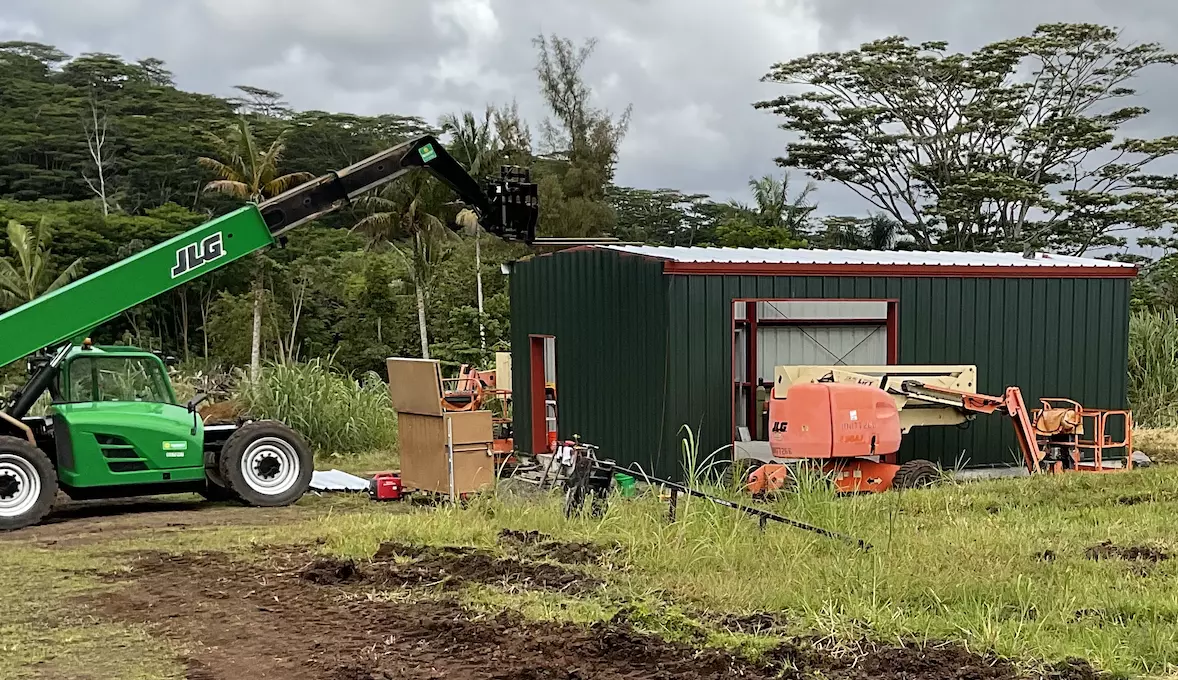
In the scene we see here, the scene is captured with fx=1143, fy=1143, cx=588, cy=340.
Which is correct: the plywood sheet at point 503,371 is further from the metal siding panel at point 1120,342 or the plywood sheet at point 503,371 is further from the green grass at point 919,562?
the metal siding panel at point 1120,342

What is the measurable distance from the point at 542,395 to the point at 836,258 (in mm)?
4334

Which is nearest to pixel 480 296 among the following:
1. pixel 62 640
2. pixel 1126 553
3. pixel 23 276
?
pixel 23 276

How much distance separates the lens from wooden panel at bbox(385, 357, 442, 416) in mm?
11570

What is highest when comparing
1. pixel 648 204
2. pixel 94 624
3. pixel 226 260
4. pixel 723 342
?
pixel 648 204

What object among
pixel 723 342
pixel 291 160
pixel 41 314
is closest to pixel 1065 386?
pixel 723 342

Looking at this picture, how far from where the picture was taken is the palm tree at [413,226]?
29.5m

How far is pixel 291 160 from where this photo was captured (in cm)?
5478

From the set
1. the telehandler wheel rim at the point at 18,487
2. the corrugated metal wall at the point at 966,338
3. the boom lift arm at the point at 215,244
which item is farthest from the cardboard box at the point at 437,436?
the telehandler wheel rim at the point at 18,487

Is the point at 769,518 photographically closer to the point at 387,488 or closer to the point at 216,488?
the point at 387,488

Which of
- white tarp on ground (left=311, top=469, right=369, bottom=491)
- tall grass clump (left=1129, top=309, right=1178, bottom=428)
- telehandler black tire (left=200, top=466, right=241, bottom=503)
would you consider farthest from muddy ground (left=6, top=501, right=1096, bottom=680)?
tall grass clump (left=1129, top=309, right=1178, bottom=428)

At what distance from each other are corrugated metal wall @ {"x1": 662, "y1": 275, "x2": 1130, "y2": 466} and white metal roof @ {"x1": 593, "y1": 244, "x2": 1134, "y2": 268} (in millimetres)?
246

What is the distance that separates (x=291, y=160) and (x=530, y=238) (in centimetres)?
4520

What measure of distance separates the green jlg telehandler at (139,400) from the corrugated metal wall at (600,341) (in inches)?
63.4

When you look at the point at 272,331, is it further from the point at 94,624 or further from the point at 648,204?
the point at 94,624
